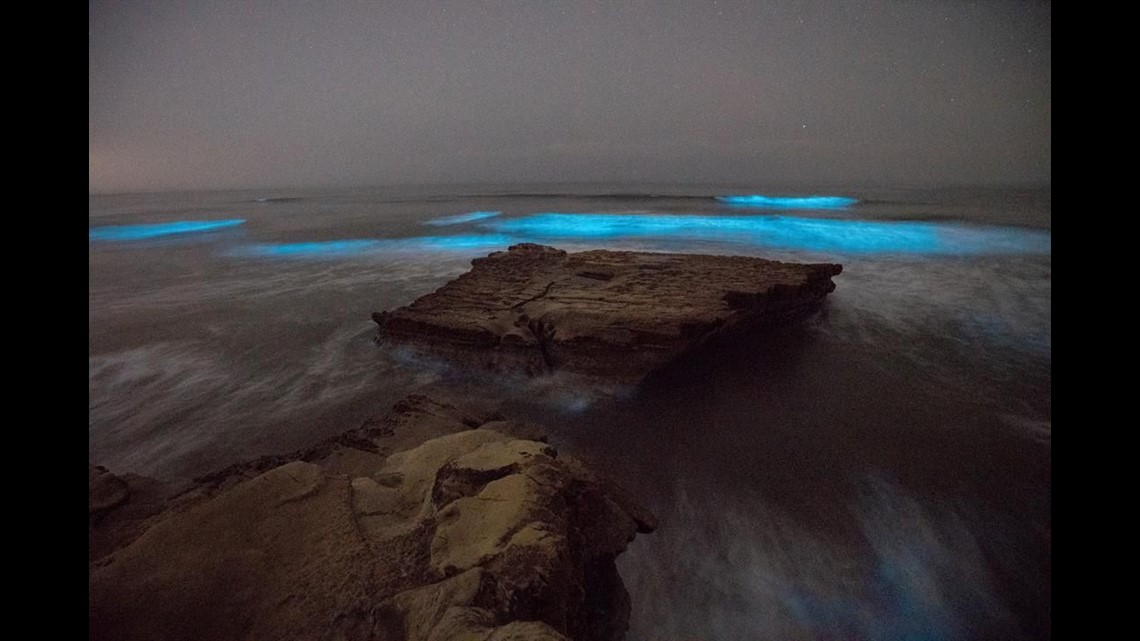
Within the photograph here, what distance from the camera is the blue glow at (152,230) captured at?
1035 inches

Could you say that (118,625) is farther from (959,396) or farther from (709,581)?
(959,396)

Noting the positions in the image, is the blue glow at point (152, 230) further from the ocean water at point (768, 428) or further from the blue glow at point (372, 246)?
the ocean water at point (768, 428)

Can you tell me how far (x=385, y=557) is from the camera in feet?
7.85

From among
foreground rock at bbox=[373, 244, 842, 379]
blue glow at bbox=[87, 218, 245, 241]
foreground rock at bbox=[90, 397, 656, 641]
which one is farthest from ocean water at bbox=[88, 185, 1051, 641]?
blue glow at bbox=[87, 218, 245, 241]

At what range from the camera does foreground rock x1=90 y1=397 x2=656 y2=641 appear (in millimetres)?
2047

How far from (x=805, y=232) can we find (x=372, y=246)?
2144 centimetres

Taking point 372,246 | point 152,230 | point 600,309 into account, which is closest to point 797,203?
A: point 372,246

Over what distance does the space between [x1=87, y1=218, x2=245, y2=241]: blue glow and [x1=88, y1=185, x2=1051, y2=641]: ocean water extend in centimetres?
1927

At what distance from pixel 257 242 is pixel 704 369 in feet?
80.5

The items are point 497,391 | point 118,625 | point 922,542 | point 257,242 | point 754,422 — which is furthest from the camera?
point 257,242

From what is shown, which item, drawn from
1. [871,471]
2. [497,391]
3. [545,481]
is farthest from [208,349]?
[871,471]

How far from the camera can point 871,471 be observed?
15.5 feet

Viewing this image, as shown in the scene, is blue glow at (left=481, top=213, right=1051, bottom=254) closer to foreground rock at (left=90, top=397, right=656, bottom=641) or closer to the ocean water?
the ocean water
